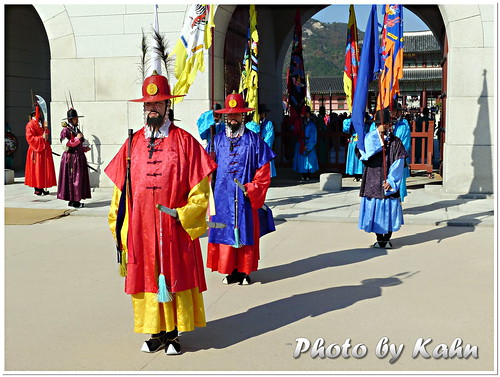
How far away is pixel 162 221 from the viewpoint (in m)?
4.07

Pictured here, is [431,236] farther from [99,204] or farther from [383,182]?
[99,204]

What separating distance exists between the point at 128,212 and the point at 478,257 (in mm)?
4251

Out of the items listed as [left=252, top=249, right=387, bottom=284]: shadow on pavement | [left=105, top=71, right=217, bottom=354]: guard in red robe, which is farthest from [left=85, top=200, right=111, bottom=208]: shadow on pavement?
[left=105, top=71, right=217, bottom=354]: guard in red robe

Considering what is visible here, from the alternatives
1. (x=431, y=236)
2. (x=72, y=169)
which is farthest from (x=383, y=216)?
(x=72, y=169)

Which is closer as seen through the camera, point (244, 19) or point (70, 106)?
point (70, 106)

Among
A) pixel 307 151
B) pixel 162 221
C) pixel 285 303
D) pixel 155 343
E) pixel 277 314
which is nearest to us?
pixel 162 221

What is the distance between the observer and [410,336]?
436cm

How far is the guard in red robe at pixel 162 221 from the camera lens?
408 centimetres

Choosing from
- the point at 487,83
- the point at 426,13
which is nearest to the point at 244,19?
the point at 487,83

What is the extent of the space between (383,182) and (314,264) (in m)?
1.43

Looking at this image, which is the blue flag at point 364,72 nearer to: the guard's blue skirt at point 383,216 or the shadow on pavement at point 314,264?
the guard's blue skirt at point 383,216

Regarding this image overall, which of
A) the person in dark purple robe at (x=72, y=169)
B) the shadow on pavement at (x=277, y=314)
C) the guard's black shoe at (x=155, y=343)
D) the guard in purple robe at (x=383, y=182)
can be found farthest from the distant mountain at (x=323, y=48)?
the guard's black shoe at (x=155, y=343)

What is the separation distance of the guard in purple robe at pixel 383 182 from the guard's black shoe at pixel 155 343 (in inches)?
147
